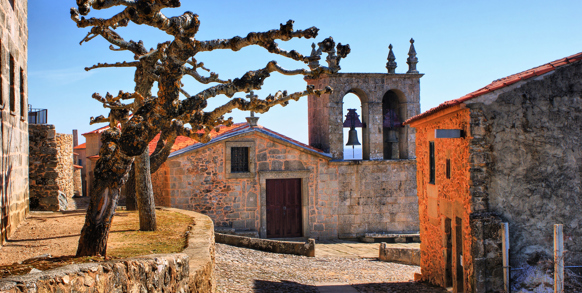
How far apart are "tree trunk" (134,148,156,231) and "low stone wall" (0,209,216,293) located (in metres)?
2.78

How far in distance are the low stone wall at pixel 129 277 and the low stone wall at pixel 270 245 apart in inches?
264

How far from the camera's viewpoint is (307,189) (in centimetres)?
1886

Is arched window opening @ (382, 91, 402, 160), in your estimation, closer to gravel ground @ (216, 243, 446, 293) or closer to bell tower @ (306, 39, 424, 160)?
bell tower @ (306, 39, 424, 160)

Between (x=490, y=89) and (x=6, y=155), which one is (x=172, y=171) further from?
(x=490, y=89)

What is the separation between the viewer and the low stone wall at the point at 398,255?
1495cm

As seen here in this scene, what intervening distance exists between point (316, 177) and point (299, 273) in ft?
24.5

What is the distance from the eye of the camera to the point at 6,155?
773cm

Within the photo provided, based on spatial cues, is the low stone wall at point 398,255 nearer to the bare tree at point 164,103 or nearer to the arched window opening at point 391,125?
the arched window opening at point 391,125

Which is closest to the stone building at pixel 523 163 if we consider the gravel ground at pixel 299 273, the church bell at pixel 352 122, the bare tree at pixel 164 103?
the gravel ground at pixel 299 273

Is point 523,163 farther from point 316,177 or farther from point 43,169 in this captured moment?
point 43,169

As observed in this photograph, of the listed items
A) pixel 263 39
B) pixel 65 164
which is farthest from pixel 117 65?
pixel 65 164

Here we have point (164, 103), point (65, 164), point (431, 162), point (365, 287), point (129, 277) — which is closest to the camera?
point (129, 277)

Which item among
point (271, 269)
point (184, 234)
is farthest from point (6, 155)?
point (271, 269)

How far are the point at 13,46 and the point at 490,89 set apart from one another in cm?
846
